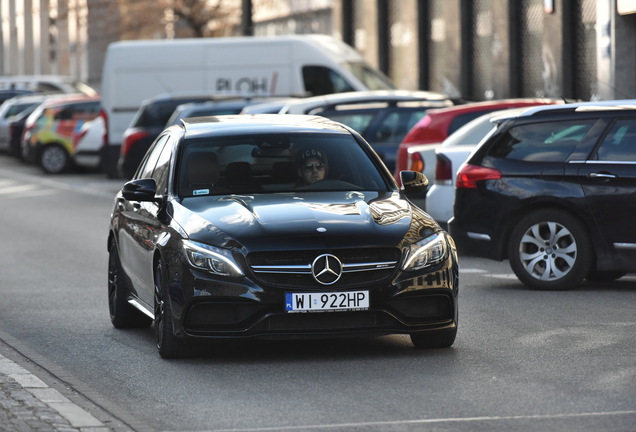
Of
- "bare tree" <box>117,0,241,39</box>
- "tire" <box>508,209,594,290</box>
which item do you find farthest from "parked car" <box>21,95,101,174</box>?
"tire" <box>508,209,594,290</box>

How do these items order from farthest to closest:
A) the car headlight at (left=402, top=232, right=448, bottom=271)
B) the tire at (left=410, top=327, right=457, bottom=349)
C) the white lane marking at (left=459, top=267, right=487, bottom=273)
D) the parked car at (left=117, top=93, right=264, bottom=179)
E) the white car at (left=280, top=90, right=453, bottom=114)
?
the parked car at (left=117, top=93, right=264, bottom=179) < the white car at (left=280, top=90, right=453, bottom=114) < the white lane marking at (left=459, top=267, right=487, bottom=273) < the tire at (left=410, top=327, right=457, bottom=349) < the car headlight at (left=402, top=232, right=448, bottom=271)

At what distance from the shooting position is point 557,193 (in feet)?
42.4

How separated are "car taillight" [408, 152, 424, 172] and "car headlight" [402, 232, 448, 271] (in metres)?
8.06

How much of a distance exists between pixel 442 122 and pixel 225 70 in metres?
14.9

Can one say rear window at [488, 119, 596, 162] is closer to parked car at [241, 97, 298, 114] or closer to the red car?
the red car

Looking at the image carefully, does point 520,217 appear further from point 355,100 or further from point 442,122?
point 355,100

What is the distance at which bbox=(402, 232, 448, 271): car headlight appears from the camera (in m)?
9.11

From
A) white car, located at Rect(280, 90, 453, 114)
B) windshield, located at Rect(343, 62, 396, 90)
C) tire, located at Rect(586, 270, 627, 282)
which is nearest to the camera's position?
tire, located at Rect(586, 270, 627, 282)

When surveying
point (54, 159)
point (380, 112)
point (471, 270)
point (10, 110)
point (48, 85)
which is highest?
point (48, 85)

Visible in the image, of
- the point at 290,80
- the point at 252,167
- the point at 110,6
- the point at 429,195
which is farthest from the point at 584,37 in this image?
the point at 110,6

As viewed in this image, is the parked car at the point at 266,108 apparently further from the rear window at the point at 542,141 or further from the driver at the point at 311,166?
the driver at the point at 311,166

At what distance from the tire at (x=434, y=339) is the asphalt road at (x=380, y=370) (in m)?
0.10

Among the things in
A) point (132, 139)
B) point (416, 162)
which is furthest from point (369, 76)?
point (416, 162)

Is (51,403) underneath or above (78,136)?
underneath
